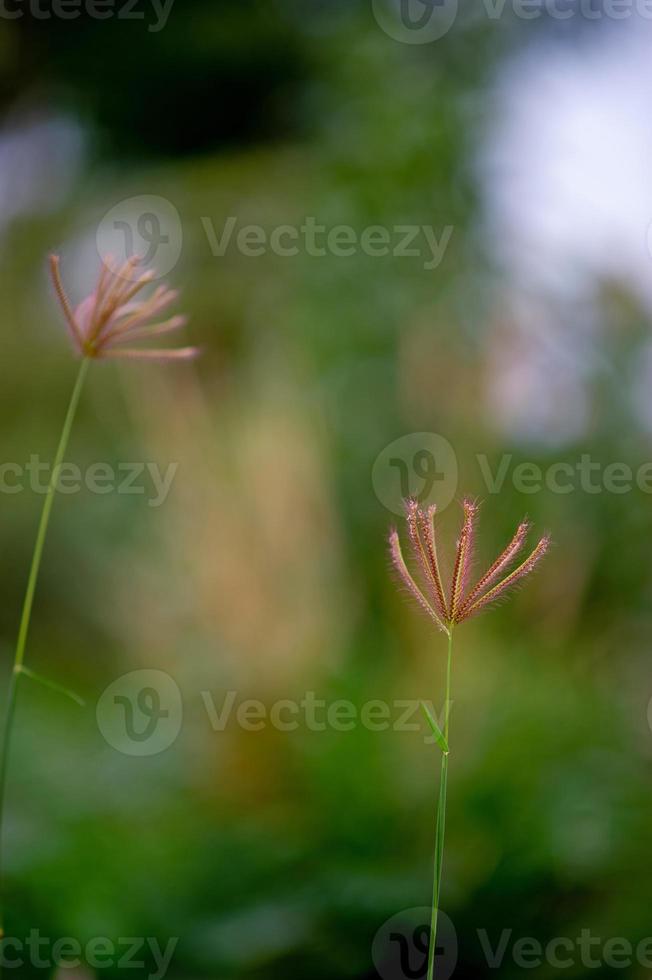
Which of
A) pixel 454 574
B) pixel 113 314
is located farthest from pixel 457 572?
pixel 113 314

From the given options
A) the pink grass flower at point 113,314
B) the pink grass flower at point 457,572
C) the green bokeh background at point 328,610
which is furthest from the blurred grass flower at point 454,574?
the green bokeh background at point 328,610

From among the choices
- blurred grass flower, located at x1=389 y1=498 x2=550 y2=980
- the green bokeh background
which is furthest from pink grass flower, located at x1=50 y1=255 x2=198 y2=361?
the green bokeh background

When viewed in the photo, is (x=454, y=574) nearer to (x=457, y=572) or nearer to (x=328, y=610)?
(x=457, y=572)

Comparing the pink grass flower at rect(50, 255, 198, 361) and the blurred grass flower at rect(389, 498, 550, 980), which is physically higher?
the pink grass flower at rect(50, 255, 198, 361)

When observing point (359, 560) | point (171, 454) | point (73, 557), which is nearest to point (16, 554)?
point (73, 557)

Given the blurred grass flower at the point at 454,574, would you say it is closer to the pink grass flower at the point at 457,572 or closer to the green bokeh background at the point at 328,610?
the pink grass flower at the point at 457,572

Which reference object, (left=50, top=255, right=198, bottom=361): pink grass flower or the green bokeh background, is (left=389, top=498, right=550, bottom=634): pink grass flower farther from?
the green bokeh background

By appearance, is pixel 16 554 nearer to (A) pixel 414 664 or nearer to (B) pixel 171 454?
(B) pixel 171 454

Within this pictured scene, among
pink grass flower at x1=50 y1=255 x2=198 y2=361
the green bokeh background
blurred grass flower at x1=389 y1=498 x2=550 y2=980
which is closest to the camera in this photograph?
blurred grass flower at x1=389 y1=498 x2=550 y2=980
